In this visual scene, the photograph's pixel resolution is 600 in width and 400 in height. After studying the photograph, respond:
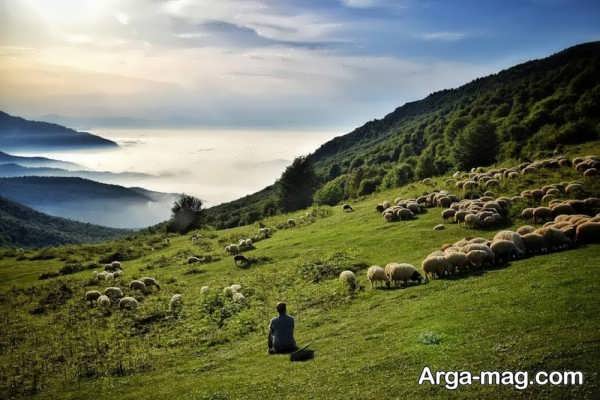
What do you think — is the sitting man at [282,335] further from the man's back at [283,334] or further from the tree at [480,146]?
the tree at [480,146]

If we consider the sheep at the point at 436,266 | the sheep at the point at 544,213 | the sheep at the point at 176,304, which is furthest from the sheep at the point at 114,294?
the sheep at the point at 544,213

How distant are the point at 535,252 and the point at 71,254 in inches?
2778

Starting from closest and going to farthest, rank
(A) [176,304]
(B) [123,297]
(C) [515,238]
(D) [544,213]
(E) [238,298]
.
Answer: (C) [515,238] < (E) [238,298] < (A) [176,304] < (D) [544,213] < (B) [123,297]

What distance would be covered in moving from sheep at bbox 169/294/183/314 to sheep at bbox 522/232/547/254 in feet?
76.1

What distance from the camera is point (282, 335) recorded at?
64.5 ft

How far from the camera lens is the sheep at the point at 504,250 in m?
26.6

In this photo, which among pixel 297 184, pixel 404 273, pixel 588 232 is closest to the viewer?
pixel 588 232

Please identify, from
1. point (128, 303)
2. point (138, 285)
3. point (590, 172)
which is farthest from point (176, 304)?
point (590, 172)

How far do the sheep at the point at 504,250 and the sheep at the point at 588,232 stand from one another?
3.54 metres

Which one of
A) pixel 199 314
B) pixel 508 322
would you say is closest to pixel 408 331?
pixel 508 322

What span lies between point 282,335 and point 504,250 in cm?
1472

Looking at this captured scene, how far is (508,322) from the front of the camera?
54.3ft

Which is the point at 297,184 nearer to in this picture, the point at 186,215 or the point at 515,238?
the point at 186,215

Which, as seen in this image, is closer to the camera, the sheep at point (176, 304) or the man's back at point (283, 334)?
the man's back at point (283, 334)
